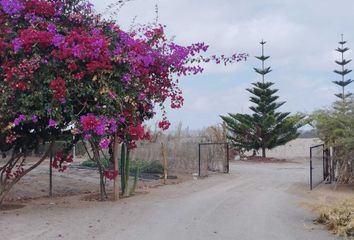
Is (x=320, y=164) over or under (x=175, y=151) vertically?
under

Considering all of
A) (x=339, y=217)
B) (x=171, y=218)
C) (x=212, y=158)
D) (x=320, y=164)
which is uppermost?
(x=212, y=158)

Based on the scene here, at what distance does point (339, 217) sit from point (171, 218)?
334 centimetres

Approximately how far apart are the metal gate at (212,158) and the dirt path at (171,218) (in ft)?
21.8

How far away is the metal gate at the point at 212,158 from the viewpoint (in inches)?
912

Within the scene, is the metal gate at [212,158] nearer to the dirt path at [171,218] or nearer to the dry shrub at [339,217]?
the dirt path at [171,218]

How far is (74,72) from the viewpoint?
37.7 feet

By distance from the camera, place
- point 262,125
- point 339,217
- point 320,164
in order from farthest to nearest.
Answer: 1. point 262,125
2. point 320,164
3. point 339,217

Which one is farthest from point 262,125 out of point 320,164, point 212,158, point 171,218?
point 171,218

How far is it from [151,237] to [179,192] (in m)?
7.22

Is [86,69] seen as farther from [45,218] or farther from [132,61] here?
[45,218]

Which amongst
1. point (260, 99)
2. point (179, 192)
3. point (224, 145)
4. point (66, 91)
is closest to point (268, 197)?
point (179, 192)

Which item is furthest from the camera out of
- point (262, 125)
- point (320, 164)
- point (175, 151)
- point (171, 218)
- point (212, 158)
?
point (262, 125)

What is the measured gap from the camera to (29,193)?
16.3 metres

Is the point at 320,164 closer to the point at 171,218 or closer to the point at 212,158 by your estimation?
the point at 212,158
